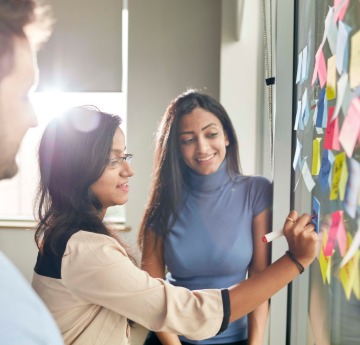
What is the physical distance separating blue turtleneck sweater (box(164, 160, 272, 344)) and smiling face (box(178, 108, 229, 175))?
8 centimetres

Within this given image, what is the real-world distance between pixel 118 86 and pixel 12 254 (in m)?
1.66

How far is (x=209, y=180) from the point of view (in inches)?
61.0

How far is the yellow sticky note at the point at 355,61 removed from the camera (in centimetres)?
66

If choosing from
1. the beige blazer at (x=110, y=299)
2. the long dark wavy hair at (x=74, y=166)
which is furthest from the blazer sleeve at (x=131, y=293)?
the long dark wavy hair at (x=74, y=166)

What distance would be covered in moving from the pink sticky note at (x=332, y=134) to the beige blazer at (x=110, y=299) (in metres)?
0.41

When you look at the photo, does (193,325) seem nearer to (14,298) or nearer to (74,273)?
(74,273)

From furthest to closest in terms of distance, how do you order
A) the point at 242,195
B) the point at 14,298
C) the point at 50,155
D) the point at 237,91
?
the point at 237,91 < the point at 242,195 < the point at 50,155 < the point at 14,298

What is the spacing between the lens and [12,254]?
4250mm

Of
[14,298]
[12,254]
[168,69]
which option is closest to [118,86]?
[168,69]

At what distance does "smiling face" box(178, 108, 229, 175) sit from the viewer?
156 centimetres

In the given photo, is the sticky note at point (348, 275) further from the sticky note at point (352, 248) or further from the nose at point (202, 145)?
the nose at point (202, 145)

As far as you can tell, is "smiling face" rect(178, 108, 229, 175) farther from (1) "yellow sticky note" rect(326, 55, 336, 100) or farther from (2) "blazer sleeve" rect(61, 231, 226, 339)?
(1) "yellow sticky note" rect(326, 55, 336, 100)

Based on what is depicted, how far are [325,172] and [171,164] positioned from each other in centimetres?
73

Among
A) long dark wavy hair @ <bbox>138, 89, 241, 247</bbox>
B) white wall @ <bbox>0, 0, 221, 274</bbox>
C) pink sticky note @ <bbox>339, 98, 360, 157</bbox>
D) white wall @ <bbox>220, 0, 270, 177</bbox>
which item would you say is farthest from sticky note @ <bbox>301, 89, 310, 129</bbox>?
white wall @ <bbox>0, 0, 221, 274</bbox>
